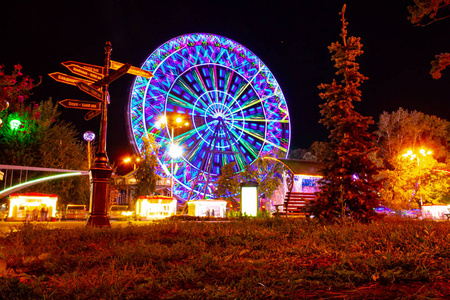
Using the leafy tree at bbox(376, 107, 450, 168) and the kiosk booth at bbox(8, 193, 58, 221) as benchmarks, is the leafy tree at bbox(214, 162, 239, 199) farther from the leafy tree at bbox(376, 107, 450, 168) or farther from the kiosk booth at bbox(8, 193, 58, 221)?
the leafy tree at bbox(376, 107, 450, 168)

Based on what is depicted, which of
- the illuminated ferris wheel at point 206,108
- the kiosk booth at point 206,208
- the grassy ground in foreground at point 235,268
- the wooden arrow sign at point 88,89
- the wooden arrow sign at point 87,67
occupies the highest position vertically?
the illuminated ferris wheel at point 206,108

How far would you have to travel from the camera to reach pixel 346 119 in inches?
365

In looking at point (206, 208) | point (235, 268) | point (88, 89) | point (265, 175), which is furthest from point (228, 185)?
point (235, 268)

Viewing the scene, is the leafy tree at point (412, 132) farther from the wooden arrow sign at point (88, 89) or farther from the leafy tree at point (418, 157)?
the wooden arrow sign at point (88, 89)

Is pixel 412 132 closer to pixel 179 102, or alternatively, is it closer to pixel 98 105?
pixel 179 102

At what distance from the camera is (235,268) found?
387cm

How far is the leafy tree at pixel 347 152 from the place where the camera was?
911cm

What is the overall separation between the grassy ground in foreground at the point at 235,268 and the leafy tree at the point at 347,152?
10.2ft

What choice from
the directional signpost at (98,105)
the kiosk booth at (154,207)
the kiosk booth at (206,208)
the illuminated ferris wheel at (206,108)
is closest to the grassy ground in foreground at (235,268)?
the directional signpost at (98,105)

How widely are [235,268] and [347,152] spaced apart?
6.17 meters

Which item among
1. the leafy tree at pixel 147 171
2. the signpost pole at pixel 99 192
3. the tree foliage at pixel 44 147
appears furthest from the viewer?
the leafy tree at pixel 147 171

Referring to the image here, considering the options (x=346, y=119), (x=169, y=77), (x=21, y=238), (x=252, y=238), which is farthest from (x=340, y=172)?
(x=169, y=77)

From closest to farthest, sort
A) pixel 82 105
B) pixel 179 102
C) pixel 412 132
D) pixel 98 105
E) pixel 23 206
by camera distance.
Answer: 1. pixel 82 105
2. pixel 98 105
3. pixel 23 206
4. pixel 179 102
5. pixel 412 132

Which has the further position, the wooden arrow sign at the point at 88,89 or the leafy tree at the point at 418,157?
the leafy tree at the point at 418,157
